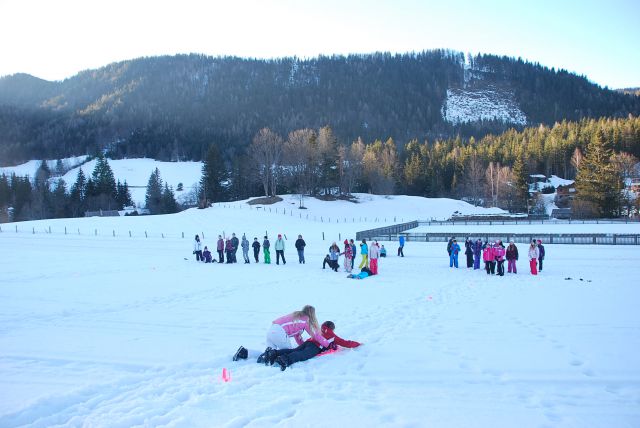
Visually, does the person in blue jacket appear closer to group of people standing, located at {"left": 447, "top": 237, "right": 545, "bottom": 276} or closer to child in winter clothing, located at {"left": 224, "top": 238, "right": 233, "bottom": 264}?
group of people standing, located at {"left": 447, "top": 237, "right": 545, "bottom": 276}

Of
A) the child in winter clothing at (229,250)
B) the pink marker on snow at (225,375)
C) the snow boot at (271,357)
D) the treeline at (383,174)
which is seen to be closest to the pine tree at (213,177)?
the treeline at (383,174)

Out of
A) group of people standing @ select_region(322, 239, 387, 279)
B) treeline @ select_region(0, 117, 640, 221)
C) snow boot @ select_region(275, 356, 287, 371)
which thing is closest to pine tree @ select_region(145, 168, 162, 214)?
treeline @ select_region(0, 117, 640, 221)

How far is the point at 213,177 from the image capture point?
238ft

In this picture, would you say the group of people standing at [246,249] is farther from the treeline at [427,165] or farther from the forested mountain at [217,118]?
the forested mountain at [217,118]

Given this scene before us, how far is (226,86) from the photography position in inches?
7682

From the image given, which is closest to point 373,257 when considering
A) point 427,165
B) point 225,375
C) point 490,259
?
point 490,259

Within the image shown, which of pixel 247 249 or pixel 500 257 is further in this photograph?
pixel 247 249

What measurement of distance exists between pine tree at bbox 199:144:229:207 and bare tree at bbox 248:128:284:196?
9.55 meters

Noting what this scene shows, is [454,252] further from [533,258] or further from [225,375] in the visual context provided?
[225,375]

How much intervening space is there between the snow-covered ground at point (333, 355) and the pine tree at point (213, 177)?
55188 millimetres

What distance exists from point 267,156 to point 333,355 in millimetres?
58345

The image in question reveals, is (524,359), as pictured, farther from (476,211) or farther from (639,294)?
(476,211)

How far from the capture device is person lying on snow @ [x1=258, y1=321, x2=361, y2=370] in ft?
21.8

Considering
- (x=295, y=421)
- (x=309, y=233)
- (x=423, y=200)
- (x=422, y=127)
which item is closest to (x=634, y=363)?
(x=295, y=421)
